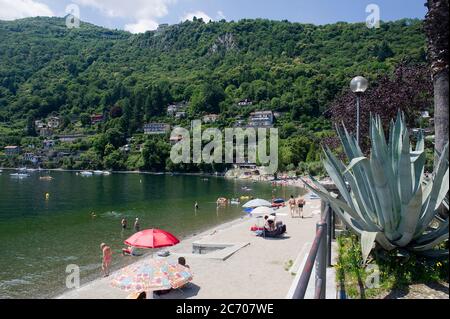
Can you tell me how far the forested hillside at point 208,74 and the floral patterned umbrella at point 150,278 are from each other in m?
91.9

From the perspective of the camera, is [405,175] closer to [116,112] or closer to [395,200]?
[395,200]

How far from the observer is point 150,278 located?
318 inches

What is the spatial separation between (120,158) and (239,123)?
3440 cm

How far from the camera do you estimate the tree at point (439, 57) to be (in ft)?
15.0

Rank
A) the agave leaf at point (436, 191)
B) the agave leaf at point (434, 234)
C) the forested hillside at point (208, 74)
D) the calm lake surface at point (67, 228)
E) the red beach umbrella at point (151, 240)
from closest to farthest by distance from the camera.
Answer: the agave leaf at point (436, 191) < the agave leaf at point (434, 234) < the red beach umbrella at point (151, 240) < the calm lake surface at point (67, 228) < the forested hillside at point (208, 74)

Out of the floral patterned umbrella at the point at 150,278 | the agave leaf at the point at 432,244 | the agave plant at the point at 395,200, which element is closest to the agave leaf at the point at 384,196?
the agave plant at the point at 395,200

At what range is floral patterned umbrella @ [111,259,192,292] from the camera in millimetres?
7887

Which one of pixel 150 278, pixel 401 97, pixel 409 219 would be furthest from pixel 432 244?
pixel 401 97

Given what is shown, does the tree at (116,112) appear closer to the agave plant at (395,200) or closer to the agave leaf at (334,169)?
the agave leaf at (334,169)

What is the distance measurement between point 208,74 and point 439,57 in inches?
6170

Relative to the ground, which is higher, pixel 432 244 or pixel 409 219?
pixel 409 219

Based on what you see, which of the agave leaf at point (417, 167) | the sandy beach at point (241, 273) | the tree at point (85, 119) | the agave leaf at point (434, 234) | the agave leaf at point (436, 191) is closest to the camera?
the agave leaf at point (436, 191)

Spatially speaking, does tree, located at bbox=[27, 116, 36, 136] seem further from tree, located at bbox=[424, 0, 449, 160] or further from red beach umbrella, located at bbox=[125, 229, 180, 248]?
tree, located at bbox=[424, 0, 449, 160]

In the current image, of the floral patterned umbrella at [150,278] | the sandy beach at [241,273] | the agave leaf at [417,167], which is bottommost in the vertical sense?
the sandy beach at [241,273]
